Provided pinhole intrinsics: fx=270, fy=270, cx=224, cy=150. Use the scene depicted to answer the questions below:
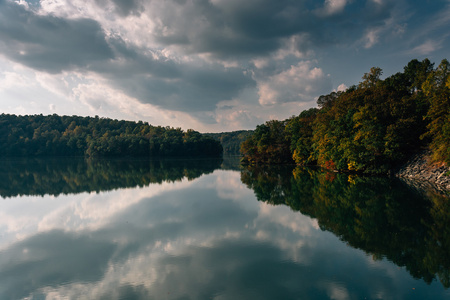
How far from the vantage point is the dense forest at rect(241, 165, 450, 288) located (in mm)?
9805

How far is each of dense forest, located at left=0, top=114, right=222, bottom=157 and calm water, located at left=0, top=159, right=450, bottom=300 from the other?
346ft

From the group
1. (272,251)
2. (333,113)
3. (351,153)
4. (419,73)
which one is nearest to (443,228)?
(272,251)

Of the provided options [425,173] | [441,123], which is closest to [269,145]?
[425,173]

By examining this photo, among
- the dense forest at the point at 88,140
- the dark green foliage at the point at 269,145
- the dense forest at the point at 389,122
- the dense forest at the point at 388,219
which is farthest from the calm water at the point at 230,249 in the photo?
the dense forest at the point at 88,140

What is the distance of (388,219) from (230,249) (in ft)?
32.0

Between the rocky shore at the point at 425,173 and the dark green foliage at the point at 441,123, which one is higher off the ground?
the dark green foliage at the point at 441,123

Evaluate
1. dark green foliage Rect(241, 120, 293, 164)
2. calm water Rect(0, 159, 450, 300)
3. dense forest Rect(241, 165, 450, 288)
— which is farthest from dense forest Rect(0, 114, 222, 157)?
dense forest Rect(241, 165, 450, 288)

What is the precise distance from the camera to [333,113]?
46.5m

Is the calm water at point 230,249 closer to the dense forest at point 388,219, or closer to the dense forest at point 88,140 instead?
the dense forest at point 388,219

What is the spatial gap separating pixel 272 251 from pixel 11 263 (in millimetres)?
10040

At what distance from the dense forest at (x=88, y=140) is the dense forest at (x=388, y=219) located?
351 ft

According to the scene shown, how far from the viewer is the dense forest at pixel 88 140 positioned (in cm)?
12306

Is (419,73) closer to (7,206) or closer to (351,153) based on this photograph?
(351,153)

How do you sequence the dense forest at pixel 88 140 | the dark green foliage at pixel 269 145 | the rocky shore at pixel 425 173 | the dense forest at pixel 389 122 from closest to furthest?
the rocky shore at pixel 425 173 < the dense forest at pixel 389 122 < the dark green foliage at pixel 269 145 < the dense forest at pixel 88 140
